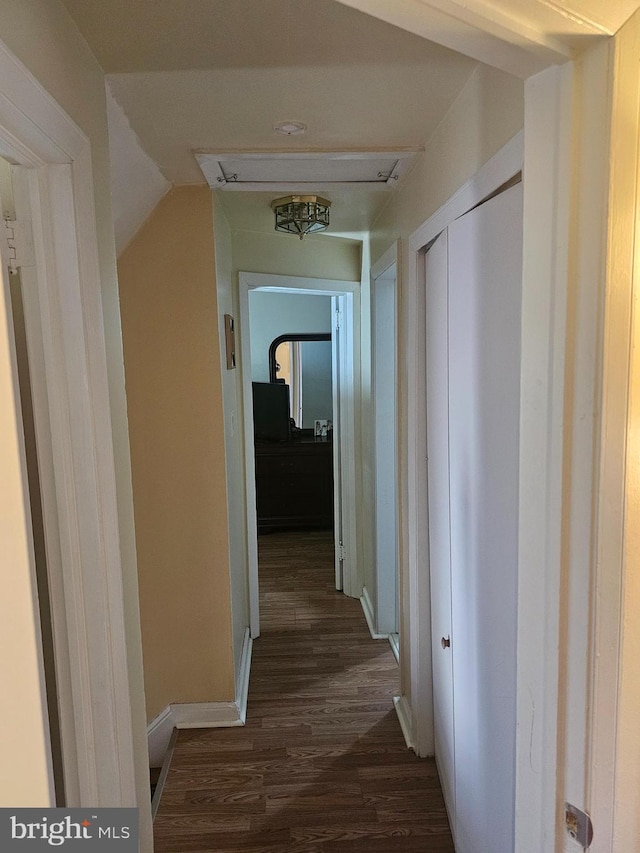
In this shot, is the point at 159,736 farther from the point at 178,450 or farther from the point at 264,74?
the point at 264,74

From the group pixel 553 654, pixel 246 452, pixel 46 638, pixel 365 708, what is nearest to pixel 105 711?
pixel 46 638

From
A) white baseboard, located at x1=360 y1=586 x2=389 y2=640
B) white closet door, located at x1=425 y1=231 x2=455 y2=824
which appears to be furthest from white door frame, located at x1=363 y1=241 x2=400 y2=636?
white closet door, located at x1=425 y1=231 x2=455 y2=824

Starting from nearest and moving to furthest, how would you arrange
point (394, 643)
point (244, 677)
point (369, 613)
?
point (244, 677) → point (394, 643) → point (369, 613)

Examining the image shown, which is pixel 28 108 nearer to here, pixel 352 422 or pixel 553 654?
pixel 553 654

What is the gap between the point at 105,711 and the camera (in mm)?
1222

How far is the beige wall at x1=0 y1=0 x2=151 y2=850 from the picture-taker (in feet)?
3.23

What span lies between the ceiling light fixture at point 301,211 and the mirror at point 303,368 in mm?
2737

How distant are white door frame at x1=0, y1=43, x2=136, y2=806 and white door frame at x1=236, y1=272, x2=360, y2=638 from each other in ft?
6.31

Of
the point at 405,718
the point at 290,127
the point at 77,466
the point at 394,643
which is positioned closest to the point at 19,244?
the point at 77,466

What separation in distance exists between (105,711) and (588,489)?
3.46ft

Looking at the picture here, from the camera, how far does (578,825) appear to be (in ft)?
2.80

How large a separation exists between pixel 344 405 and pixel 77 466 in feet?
8.80

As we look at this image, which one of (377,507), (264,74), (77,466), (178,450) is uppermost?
(264,74)

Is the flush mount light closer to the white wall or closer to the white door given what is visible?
the white wall
